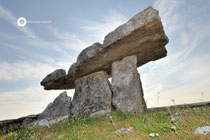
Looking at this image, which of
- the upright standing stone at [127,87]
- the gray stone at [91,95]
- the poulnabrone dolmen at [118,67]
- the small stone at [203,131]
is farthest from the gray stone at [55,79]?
the small stone at [203,131]

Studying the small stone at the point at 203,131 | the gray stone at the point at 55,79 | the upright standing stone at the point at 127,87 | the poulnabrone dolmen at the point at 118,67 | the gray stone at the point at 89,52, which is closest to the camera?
the small stone at the point at 203,131

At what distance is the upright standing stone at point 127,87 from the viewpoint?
21.1ft

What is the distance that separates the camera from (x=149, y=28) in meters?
5.36

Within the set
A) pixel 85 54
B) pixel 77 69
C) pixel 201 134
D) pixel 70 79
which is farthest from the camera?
pixel 70 79

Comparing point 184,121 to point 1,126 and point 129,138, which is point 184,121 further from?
point 1,126

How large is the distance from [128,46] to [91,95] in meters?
3.35

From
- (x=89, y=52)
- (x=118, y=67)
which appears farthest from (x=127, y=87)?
(x=89, y=52)

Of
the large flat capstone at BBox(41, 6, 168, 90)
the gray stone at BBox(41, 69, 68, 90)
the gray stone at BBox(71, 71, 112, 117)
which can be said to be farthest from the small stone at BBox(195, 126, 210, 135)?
the gray stone at BBox(41, 69, 68, 90)

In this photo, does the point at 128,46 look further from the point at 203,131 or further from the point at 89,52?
the point at 203,131

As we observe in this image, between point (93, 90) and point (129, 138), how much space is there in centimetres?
533

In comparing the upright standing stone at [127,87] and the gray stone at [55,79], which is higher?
the gray stone at [55,79]

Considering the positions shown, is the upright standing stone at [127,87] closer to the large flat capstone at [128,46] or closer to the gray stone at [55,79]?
the large flat capstone at [128,46]

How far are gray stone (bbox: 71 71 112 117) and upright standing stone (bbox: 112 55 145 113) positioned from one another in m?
0.67

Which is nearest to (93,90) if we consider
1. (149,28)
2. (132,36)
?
(132,36)
